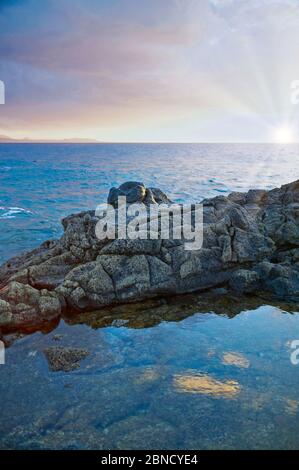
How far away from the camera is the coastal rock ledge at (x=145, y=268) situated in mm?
18266

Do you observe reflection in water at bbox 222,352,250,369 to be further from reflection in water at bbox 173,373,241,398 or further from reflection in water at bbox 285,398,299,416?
reflection in water at bbox 285,398,299,416

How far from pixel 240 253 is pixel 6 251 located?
21904 millimetres

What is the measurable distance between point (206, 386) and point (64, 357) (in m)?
5.51

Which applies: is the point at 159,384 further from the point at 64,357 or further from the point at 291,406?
the point at 291,406

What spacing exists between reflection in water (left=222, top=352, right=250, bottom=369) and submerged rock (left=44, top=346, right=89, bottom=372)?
547cm

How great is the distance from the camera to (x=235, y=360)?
14688 millimetres

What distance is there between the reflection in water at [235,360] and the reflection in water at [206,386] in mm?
1076

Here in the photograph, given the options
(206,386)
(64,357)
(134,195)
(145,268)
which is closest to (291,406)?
(206,386)

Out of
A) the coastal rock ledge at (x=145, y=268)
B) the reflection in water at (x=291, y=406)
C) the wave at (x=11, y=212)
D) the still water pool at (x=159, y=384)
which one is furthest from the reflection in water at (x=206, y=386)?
the wave at (x=11, y=212)

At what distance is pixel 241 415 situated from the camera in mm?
11961

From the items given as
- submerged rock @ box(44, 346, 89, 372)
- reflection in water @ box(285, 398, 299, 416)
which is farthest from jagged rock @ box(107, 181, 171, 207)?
reflection in water @ box(285, 398, 299, 416)

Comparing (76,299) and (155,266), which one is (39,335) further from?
(155,266)
